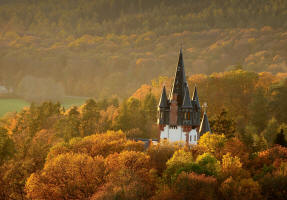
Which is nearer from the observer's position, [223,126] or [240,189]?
[240,189]

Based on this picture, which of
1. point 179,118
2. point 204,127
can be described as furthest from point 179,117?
point 204,127

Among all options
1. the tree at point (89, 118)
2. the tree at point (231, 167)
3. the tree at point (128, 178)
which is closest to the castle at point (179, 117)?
the tree at point (128, 178)

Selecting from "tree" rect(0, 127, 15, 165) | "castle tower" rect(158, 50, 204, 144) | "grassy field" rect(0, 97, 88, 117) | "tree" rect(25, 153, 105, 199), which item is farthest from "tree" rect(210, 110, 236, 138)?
"grassy field" rect(0, 97, 88, 117)

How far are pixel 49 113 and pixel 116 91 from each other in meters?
55.2

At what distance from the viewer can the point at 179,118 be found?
205 ft

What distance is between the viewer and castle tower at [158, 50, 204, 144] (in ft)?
204

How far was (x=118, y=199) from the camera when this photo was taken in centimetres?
4594

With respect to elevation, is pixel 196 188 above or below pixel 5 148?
below

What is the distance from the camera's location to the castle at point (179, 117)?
62219mm

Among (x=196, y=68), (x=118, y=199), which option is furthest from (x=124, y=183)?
(x=196, y=68)

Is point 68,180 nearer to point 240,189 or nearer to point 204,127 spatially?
point 204,127

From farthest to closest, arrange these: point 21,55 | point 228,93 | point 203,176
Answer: point 21,55 → point 228,93 → point 203,176

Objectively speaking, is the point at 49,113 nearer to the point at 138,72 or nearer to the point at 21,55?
the point at 138,72

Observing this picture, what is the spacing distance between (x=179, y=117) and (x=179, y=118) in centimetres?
14
